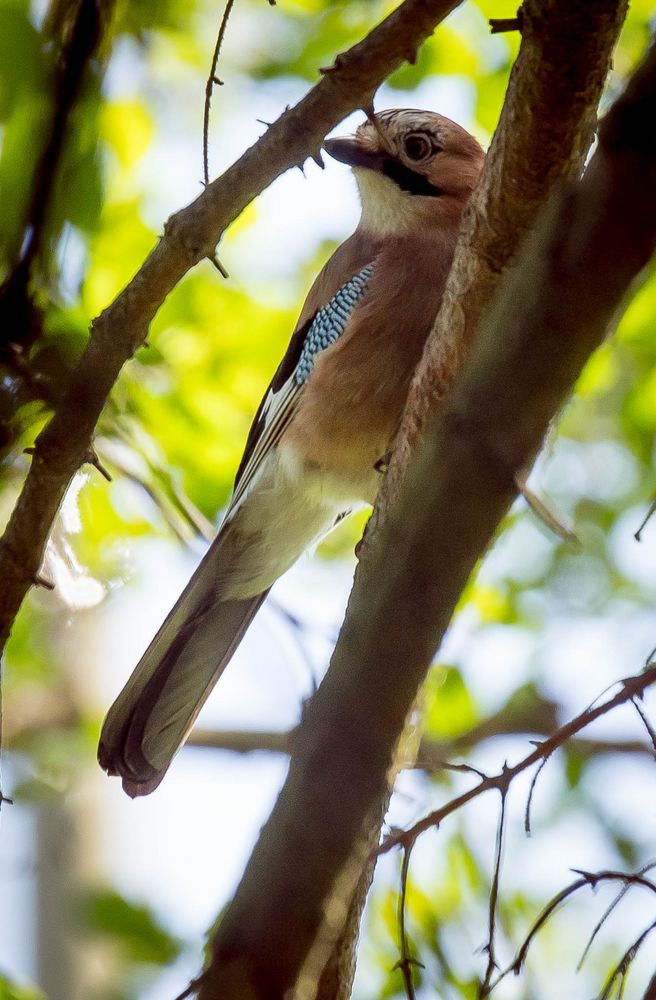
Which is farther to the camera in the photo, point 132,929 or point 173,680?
point 173,680

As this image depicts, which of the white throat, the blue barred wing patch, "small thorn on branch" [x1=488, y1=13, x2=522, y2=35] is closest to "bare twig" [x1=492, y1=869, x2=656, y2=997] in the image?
"small thorn on branch" [x1=488, y1=13, x2=522, y2=35]

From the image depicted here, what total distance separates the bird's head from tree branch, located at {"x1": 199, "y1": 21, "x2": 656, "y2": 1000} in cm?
268

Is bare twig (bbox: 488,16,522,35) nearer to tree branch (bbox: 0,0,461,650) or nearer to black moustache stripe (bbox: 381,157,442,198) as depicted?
tree branch (bbox: 0,0,461,650)

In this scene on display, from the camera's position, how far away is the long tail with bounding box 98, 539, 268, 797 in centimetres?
351

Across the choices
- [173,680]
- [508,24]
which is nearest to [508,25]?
[508,24]

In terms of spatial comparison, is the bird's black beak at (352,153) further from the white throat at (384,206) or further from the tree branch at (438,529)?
the tree branch at (438,529)

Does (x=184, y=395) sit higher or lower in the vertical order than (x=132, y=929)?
higher

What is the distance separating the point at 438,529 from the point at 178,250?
1.30m

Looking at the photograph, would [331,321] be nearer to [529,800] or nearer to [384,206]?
[384,206]

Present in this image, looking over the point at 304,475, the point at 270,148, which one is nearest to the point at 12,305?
the point at 270,148

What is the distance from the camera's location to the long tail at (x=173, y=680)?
3508 mm

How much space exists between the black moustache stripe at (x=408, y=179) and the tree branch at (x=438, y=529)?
2.73 m

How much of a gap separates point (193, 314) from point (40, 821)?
3.13m

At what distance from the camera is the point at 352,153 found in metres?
3.98
